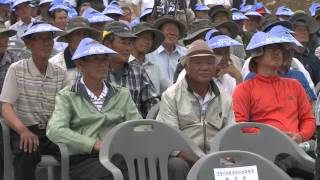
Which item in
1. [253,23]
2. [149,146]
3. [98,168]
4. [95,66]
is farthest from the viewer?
[253,23]

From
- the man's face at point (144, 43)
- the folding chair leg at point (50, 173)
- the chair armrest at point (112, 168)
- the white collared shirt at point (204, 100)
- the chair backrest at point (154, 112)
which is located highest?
the man's face at point (144, 43)

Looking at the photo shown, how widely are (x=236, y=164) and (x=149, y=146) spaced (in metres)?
0.99

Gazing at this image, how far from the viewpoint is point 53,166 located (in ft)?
14.6

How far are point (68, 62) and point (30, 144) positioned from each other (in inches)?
46.1

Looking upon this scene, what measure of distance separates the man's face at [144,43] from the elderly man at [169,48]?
35cm

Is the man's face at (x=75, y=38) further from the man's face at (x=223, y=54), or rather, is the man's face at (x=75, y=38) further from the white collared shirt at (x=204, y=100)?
the white collared shirt at (x=204, y=100)

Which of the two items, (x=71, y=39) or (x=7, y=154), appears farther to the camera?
(x=71, y=39)

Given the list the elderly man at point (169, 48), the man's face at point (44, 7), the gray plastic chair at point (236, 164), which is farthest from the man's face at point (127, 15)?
the gray plastic chair at point (236, 164)

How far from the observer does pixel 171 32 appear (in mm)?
7301

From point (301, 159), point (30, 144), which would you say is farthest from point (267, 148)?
point (30, 144)

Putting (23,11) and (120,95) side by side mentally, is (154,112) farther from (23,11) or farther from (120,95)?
(23,11)

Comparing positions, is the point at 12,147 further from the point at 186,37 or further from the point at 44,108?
the point at 186,37

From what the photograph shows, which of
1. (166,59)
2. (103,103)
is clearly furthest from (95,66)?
(166,59)

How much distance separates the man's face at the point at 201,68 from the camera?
4.71 metres
